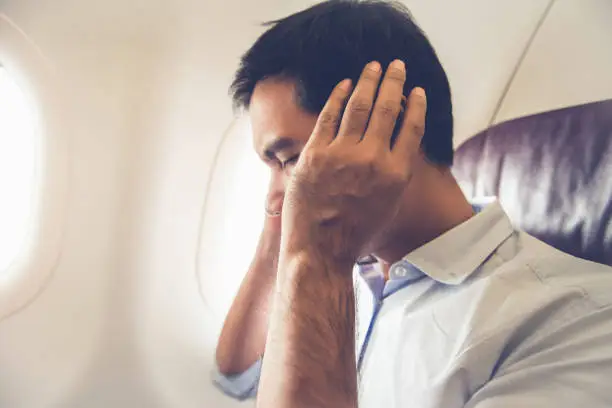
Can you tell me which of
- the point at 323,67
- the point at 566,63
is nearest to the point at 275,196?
the point at 323,67

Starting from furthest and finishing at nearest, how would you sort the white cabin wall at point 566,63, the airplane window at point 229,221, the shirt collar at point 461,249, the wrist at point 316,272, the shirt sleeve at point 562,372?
1. the airplane window at point 229,221
2. the white cabin wall at point 566,63
3. the shirt collar at point 461,249
4. the wrist at point 316,272
5. the shirt sleeve at point 562,372

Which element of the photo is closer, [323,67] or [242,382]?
[323,67]

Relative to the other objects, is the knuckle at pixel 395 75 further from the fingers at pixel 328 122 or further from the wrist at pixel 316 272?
the wrist at pixel 316 272

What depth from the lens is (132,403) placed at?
4.17ft

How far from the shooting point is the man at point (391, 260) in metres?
0.62

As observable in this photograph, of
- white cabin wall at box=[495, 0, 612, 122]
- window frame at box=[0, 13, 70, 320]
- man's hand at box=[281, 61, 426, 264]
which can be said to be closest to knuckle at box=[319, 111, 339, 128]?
man's hand at box=[281, 61, 426, 264]

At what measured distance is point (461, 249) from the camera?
31.5 inches

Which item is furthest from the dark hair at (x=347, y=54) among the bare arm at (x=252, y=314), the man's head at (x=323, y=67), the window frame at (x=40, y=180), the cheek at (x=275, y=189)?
the window frame at (x=40, y=180)

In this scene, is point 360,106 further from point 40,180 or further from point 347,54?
point 40,180

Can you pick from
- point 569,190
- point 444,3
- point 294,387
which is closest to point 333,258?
point 294,387

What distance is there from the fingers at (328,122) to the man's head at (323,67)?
0.09m

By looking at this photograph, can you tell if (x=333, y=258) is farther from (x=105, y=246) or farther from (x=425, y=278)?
(x=105, y=246)

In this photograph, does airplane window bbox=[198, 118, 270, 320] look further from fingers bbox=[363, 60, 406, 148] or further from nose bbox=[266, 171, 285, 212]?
fingers bbox=[363, 60, 406, 148]

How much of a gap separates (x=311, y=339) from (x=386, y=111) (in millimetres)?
294
